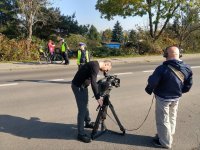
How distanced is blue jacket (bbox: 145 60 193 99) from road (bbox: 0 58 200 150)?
98 cm

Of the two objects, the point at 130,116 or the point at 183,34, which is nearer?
the point at 130,116

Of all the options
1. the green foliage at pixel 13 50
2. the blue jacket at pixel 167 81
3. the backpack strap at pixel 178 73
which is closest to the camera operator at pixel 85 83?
the blue jacket at pixel 167 81

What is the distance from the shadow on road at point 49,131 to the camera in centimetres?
626

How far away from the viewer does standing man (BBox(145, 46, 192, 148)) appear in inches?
225

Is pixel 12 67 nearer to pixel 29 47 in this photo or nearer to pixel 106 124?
pixel 29 47

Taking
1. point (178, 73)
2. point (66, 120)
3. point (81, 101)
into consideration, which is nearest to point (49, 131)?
point (66, 120)

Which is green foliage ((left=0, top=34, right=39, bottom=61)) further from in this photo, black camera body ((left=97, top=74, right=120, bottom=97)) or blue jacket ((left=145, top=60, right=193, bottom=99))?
blue jacket ((left=145, top=60, right=193, bottom=99))

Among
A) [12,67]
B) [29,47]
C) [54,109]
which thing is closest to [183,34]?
[29,47]

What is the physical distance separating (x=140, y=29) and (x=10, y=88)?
2187cm

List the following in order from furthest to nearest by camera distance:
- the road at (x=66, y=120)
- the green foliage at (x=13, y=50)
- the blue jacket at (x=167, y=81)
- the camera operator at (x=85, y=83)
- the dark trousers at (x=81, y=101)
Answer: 1. the green foliage at (x=13, y=50)
2. the dark trousers at (x=81, y=101)
3. the road at (x=66, y=120)
4. the camera operator at (x=85, y=83)
5. the blue jacket at (x=167, y=81)

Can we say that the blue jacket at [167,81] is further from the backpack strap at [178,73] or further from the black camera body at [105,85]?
the black camera body at [105,85]

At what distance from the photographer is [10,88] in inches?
458

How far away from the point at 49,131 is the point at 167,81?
255 cm

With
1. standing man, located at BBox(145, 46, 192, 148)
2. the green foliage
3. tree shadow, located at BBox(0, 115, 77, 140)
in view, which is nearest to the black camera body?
standing man, located at BBox(145, 46, 192, 148)
